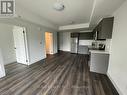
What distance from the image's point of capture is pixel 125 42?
5.58ft

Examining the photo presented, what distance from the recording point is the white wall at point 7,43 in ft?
12.6

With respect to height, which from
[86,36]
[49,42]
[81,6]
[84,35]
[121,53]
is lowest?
[121,53]

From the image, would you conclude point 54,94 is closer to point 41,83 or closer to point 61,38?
point 41,83

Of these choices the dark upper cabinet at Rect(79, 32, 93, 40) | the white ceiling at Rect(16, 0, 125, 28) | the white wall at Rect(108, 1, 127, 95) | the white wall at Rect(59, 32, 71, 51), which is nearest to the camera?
the white wall at Rect(108, 1, 127, 95)

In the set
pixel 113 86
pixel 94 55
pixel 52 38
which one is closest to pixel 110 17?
pixel 94 55

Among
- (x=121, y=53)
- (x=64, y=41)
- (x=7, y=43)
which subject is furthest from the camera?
(x=64, y=41)

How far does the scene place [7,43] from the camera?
13.4ft


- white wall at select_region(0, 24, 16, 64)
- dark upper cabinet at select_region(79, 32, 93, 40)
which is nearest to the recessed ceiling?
white wall at select_region(0, 24, 16, 64)

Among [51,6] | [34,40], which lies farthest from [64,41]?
[51,6]

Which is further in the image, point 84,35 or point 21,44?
point 84,35

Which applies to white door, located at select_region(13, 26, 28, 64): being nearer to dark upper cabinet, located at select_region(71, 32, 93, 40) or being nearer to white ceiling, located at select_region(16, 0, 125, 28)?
white ceiling, located at select_region(16, 0, 125, 28)

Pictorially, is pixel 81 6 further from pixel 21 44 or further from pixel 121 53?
pixel 21 44

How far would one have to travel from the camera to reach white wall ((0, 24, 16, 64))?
3834mm

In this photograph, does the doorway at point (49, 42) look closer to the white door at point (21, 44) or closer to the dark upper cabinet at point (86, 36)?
the white door at point (21, 44)
